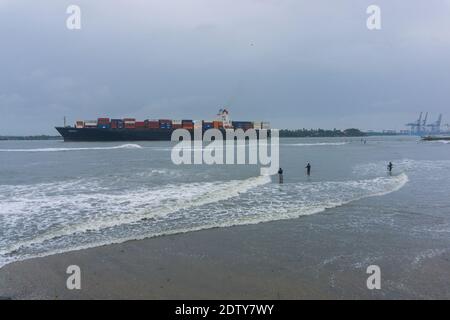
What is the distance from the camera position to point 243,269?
21.9ft

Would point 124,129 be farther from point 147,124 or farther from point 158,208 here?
point 158,208

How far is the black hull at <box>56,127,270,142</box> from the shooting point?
310 ft

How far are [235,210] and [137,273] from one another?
Result: 20.4 feet

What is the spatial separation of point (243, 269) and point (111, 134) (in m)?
96.3

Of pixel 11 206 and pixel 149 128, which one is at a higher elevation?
pixel 149 128

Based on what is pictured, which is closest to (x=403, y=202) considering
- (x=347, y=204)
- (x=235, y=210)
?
(x=347, y=204)

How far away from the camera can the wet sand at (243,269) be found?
18.5ft

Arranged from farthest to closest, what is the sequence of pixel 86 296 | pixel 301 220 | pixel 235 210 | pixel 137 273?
pixel 235 210, pixel 301 220, pixel 137 273, pixel 86 296

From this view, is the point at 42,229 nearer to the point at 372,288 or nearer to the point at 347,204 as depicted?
the point at 372,288

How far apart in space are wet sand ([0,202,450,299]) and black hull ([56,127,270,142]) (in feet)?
306
